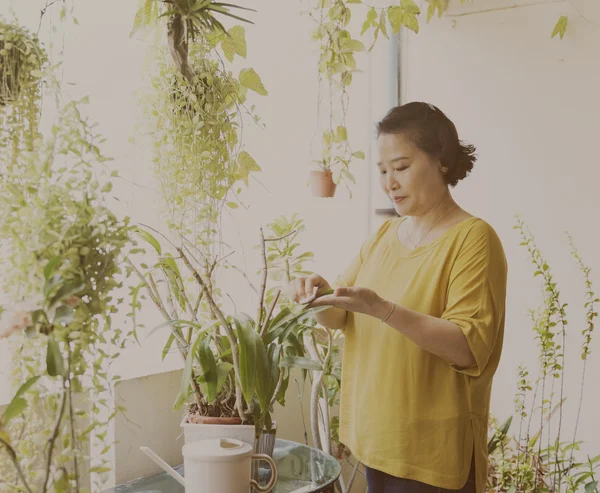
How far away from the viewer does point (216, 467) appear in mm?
1332

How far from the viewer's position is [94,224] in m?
1.04

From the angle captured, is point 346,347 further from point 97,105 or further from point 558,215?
point 558,215

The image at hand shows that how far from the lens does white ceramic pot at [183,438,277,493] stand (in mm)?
1332

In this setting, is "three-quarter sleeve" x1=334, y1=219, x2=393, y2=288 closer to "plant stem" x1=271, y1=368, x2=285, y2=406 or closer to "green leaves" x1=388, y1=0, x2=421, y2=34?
"plant stem" x1=271, y1=368, x2=285, y2=406

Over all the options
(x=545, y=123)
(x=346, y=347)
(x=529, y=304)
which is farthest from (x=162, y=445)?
(x=545, y=123)

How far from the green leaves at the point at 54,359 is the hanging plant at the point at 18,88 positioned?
0.47 m

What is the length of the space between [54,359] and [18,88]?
561 millimetres

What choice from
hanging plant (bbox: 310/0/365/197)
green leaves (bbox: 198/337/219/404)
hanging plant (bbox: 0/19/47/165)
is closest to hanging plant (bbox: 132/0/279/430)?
green leaves (bbox: 198/337/219/404)

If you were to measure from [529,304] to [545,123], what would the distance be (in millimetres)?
707

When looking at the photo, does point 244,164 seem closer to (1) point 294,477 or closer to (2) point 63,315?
(1) point 294,477

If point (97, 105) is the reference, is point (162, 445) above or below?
below

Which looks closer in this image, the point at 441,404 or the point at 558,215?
the point at 441,404

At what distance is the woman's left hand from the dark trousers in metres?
0.42

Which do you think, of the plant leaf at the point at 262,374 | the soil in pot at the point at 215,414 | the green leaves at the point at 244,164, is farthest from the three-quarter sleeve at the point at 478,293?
the green leaves at the point at 244,164
